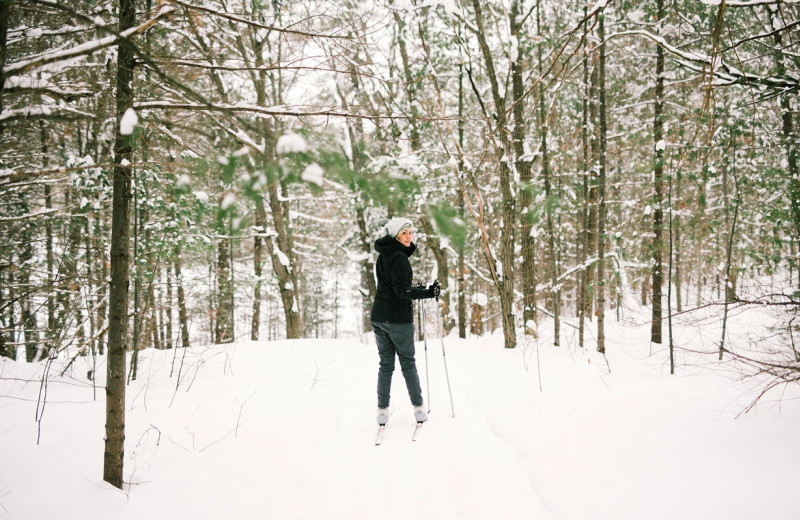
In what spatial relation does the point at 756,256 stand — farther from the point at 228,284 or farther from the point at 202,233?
the point at 228,284

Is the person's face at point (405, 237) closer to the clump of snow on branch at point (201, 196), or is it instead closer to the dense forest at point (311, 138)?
the dense forest at point (311, 138)

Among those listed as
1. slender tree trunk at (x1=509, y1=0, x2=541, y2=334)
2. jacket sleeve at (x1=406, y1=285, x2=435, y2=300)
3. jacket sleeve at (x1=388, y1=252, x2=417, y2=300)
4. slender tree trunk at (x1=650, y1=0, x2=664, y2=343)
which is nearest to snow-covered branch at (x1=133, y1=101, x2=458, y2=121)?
jacket sleeve at (x1=388, y1=252, x2=417, y2=300)

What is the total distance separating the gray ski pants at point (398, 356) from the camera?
3.76 metres

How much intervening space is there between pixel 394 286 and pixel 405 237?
1.78ft

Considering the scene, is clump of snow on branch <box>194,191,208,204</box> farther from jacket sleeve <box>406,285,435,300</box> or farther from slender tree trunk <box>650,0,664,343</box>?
slender tree trunk <box>650,0,664,343</box>

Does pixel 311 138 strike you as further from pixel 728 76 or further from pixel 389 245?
pixel 728 76

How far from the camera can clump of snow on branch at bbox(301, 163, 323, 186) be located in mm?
1596

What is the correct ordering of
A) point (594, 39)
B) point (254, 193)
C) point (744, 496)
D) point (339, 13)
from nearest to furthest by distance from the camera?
point (254, 193) → point (744, 496) → point (339, 13) → point (594, 39)

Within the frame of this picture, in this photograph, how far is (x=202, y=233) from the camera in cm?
530

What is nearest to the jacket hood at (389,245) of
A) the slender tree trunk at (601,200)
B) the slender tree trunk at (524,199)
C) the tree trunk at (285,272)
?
the slender tree trunk at (524,199)

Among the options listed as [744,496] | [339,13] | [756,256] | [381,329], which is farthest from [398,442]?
[756,256]

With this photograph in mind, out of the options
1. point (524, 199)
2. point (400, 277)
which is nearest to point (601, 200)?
point (524, 199)

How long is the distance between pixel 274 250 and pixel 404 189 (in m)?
9.24

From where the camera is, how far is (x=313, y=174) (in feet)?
5.26
